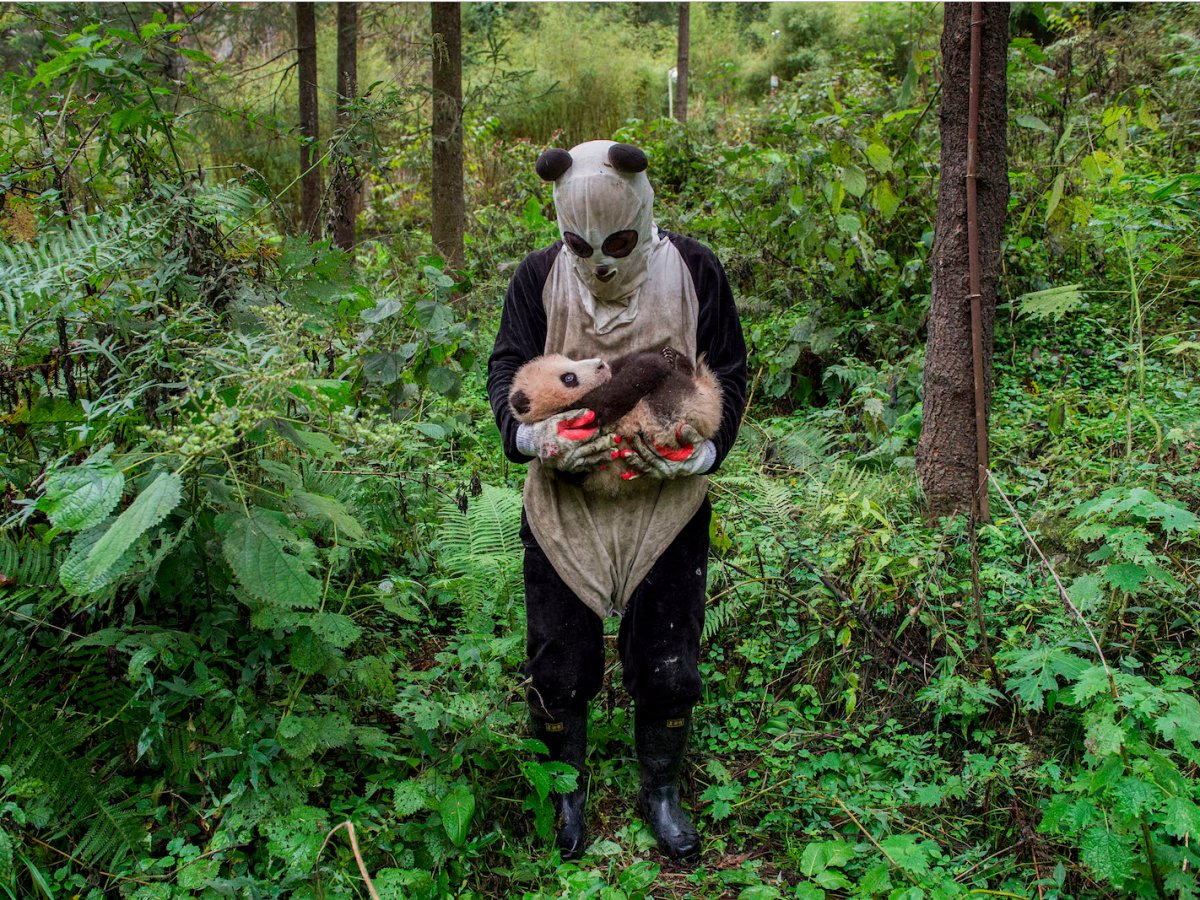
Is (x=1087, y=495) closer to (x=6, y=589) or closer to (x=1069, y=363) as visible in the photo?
(x=1069, y=363)

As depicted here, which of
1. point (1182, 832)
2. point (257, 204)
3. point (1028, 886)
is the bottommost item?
point (1028, 886)

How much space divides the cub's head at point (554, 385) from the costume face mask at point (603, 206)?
0.24 meters

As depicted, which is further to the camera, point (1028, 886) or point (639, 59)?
point (639, 59)

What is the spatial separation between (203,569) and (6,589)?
606 millimetres

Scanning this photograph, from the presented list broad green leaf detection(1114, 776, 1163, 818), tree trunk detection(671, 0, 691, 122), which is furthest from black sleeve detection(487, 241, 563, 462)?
tree trunk detection(671, 0, 691, 122)

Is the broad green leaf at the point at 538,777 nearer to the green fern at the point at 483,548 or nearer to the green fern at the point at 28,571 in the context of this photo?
the green fern at the point at 483,548

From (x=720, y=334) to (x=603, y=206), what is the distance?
58 centimetres

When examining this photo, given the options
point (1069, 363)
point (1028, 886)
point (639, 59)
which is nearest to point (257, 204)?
point (1028, 886)

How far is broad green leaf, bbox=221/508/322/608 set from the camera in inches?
88.4

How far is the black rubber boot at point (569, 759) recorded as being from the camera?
2.73 m

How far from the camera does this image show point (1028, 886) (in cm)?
243

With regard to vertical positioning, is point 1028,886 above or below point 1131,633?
below

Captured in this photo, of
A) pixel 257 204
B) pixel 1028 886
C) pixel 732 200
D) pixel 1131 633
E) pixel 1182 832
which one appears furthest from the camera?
pixel 732 200

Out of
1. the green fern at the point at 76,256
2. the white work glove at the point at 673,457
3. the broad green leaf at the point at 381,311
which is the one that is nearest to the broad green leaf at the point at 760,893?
the white work glove at the point at 673,457
